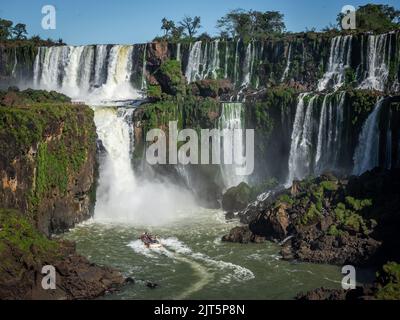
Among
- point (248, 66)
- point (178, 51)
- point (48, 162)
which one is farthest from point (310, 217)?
point (178, 51)

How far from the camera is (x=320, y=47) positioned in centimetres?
5097

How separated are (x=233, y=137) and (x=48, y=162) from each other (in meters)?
14.4

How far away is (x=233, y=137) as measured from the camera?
Answer: 4491 centimetres

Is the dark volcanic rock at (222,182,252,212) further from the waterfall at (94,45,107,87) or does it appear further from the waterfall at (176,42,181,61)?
the waterfall at (94,45,107,87)

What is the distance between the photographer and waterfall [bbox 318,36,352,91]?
160 feet

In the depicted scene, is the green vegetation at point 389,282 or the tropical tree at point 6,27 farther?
the tropical tree at point 6,27

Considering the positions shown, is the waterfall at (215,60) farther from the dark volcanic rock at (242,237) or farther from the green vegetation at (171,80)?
the dark volcanic rock at (242,237)

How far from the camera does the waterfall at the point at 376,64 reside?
46438 mm

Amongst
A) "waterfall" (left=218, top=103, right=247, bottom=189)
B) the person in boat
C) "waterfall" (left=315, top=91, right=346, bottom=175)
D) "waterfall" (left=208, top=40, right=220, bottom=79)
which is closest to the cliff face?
the person in boat

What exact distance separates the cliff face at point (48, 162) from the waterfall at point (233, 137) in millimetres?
9747

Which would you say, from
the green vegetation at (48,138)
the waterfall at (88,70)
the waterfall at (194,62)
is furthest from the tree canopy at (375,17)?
the green vegetation at (48,138)

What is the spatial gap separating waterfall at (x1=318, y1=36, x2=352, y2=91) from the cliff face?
64.3ft

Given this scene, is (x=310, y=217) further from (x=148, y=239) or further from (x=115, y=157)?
(x=115, y=157)

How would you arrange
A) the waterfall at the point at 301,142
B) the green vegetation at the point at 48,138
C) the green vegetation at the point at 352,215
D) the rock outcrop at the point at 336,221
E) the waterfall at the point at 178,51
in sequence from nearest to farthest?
the rock outcrop at the point at 336,221, the green vegetation at the point at 352,215, the green vegetation at the point at 48,138, the waterfall at the point at 301,142, the waterfall at the point at 178,51
